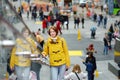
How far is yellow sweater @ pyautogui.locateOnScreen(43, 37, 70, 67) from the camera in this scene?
20.8 ft

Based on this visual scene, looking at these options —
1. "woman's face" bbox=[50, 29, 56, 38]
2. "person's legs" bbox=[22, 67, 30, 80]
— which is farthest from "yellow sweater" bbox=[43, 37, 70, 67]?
"person's legs" bbox=[22, 67, 30, 80]

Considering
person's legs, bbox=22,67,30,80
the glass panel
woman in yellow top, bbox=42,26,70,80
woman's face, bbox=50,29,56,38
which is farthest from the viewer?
woman in yellow top, bbox=42,26,70,80

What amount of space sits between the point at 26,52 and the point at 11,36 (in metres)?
1.37

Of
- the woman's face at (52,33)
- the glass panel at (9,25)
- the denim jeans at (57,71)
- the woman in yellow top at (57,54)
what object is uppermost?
the glass panel at (9,25)

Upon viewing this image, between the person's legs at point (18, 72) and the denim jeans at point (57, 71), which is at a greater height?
the person's legs at point (18, 72)

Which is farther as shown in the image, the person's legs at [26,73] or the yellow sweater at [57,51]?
the yellow sweater at [57,51]

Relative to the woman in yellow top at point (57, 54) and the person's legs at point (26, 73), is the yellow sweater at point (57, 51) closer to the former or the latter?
the woman in yellow top at point (57, 54)

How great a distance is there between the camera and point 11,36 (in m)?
2.93

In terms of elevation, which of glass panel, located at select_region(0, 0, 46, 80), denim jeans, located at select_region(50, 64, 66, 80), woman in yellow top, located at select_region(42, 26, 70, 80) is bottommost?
denim jeans, located at select_region(50, 64, 66, 80)

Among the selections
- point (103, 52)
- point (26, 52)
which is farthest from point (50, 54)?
point (103, 52)

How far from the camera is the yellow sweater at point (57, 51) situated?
6.33m

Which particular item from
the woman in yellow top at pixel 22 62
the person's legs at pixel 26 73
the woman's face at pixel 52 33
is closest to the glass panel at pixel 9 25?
the woman in yellow top at pixel 22 62

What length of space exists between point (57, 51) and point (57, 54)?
0.19 ft

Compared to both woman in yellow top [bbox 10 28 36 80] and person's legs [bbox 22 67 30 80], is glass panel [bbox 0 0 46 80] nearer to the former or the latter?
woman in yellow top [bbox 10 28 36 80]
